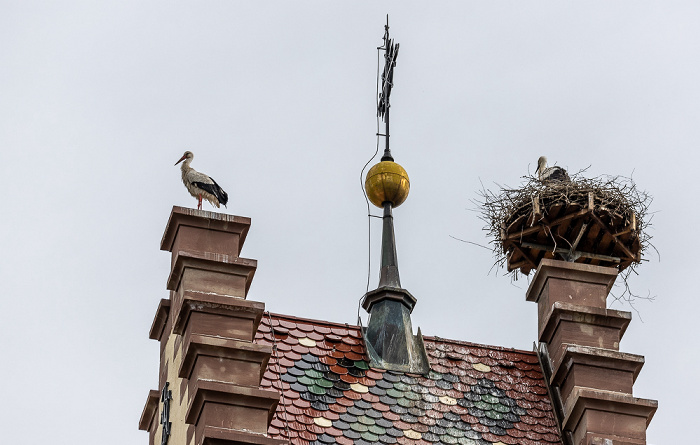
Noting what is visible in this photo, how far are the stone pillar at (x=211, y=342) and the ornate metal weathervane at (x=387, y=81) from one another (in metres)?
3.40

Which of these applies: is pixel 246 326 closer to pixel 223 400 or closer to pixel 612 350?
pixel 223 400

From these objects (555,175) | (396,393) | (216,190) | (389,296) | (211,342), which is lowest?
(211,342)

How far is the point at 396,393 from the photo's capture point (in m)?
17.7

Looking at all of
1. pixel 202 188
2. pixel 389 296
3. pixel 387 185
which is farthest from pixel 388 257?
pixel 202 188

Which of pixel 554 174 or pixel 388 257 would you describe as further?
pixel 554 174

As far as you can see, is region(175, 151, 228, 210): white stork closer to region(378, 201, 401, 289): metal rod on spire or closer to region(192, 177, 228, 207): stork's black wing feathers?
region(192, 177, 228, 207): stork's black wing feathers

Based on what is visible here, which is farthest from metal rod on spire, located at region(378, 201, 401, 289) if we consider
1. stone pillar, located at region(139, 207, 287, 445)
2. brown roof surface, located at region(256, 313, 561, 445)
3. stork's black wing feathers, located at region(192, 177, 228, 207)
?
stone pillar, located at region(139, 207, 287, 445)

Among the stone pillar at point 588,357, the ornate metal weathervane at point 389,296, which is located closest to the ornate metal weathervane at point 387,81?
the ornate metal weathervane at point 389,296

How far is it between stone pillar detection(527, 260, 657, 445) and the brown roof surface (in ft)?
1.21

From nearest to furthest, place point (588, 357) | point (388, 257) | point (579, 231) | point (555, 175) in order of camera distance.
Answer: point (588, 357), point (388, 257), point (579, 231), point (555, 175)

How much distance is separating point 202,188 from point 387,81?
302 cm

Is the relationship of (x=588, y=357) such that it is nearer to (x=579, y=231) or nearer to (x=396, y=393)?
(x=396, y=393)

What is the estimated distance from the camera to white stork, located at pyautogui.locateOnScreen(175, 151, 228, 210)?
19000 mm

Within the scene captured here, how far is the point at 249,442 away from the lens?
15625mm
